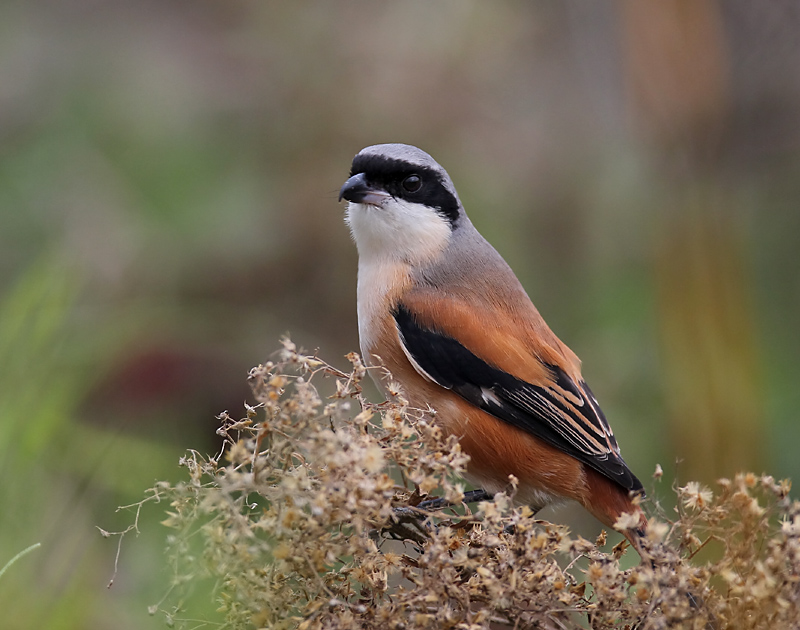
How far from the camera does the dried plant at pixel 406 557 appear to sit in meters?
1.25

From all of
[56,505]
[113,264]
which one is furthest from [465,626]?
[113,264]

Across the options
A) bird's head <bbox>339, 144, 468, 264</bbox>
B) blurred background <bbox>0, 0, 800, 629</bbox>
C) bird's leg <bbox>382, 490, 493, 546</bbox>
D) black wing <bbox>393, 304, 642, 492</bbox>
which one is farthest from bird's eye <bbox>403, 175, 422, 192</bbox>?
bird's leg <bbox>382, 490, 493, 546</bbox>

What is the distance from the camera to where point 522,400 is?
8.24ft

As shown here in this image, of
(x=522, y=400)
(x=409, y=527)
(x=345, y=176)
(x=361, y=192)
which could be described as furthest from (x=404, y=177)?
(x=345, y=176)

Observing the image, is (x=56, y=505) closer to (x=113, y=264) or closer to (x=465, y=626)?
(x=465, y=626)

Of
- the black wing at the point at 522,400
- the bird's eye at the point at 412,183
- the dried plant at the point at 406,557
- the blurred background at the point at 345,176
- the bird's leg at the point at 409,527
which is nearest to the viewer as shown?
the dried plant at the point at 406,557

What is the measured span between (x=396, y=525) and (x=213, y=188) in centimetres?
384

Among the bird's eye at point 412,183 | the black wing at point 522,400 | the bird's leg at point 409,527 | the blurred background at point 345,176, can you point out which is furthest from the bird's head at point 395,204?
the bird's leg at point 409,527

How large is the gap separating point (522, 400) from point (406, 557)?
112 centimetres

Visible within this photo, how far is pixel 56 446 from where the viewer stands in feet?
7.48

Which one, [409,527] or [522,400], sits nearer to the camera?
[409,527]

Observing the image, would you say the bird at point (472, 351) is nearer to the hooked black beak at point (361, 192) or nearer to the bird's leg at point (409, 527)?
the hooked black beak at point (361, 192)

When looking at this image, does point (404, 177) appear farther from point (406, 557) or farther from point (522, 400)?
Result: point (406, 557)

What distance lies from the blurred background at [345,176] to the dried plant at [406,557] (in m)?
0.97
